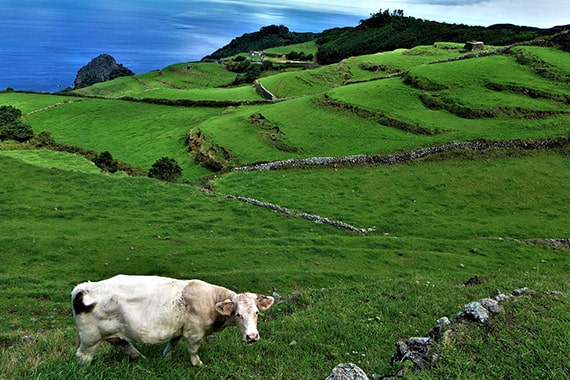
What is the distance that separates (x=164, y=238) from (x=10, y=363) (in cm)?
1519

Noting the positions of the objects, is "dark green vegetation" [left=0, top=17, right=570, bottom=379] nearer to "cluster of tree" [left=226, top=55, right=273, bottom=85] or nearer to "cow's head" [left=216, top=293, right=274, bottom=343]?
"cow's head" [left=216, top=293, right=274, bottom=343]

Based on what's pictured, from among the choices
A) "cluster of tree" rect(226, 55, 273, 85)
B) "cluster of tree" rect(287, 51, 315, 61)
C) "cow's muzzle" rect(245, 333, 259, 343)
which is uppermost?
"cluster of tree" rect(287, 51, 315, 61)

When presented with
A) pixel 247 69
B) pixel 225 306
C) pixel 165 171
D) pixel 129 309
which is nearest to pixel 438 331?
pixel 225 306

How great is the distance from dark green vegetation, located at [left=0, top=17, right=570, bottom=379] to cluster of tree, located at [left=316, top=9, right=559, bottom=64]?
7856cm

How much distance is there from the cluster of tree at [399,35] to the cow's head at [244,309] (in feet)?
425

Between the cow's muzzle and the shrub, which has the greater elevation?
the cow's muzzle

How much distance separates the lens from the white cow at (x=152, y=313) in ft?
23.7

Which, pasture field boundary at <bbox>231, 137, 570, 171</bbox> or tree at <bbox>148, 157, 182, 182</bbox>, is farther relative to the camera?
pasture field boundary at <bbox>231, 137, 570, 171</bbox>

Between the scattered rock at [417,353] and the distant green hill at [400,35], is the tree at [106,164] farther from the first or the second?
the distant green hill at [400,35]

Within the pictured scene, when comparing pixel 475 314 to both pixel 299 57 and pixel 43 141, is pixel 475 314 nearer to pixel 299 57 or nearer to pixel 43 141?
pixel 43 141

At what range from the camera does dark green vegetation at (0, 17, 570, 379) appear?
8469 millimetres

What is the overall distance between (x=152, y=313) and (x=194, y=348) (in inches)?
45.4

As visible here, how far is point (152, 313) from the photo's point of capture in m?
7.39

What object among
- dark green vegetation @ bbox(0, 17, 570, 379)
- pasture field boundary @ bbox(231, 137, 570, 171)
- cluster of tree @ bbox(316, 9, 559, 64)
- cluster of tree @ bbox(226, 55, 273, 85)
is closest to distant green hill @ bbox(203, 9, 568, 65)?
cluster of tree @ bbox(316, 9, 559, 64)
